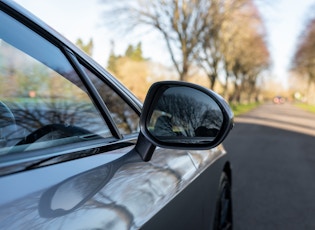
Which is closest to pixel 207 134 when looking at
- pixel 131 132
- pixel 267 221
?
pixel 131 132

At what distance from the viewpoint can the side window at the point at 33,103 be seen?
139 centimetres

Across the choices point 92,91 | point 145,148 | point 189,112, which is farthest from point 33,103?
point 189,112

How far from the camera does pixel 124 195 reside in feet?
4.29

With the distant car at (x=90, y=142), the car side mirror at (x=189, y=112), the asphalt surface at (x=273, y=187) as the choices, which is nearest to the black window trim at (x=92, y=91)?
the distant car at (x=90, y=142)

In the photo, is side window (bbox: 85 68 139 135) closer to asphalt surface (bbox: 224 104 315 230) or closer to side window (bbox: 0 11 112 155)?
side window (bbox: 0 11 112 155)

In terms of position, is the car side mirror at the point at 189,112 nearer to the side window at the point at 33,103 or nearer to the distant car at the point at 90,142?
the distant car at the point at 90,142

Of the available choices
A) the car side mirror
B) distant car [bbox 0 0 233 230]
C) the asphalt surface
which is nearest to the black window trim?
distant car [bbox 0 0 233 230]

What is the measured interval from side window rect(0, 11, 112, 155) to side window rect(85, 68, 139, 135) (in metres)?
0.07

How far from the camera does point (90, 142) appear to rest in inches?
65.6

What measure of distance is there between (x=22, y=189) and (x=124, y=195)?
404 millimetres

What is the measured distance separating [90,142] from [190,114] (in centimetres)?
45

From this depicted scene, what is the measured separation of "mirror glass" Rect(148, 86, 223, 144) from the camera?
5.57 feet

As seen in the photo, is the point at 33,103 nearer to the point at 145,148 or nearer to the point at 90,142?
the point at 90,142

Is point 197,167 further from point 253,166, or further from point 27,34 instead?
point 253,166
